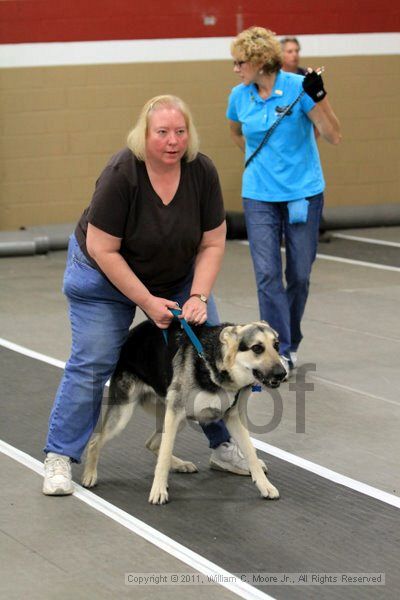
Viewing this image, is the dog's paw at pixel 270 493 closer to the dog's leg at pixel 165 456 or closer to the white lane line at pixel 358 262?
the dog's leg at pixel 165 456

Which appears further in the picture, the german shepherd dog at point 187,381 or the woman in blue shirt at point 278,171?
the woman in blue shirt at point 278,171

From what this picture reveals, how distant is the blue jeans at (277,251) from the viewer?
7.51 m

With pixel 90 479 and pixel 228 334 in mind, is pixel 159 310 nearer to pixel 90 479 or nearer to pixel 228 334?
pixel 228 334

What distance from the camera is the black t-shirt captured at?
5.24 meters

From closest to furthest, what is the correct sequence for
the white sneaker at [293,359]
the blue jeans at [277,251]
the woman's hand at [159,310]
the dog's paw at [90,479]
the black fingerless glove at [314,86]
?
1. the woman's hand at [159,310]
2. the dog's paw at [90,479]
3. the black fingerless glove at [314,86]
4. the blue jeans at [277,251]
5. the white sneaker at [293,359]

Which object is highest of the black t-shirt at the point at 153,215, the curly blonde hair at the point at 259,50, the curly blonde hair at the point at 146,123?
the curly blonde hair at the point at 259,50

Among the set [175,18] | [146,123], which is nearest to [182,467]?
[146,123]

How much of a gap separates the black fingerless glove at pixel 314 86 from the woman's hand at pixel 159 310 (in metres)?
2.46

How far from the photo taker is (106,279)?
214 inches

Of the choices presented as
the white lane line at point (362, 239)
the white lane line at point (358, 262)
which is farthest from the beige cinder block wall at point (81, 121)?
the white lane line at point (358, 262)

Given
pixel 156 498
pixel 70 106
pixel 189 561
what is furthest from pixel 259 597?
pixel 70 106

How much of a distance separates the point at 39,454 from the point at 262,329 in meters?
1.59

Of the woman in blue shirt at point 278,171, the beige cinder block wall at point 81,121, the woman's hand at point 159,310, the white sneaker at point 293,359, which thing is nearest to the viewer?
the woman's hand at point 159,310

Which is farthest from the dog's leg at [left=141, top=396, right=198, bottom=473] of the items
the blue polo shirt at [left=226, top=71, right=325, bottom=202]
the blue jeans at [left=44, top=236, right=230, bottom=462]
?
the blue polo shirt at [left=226, top=71, right=325, bottom=202]
